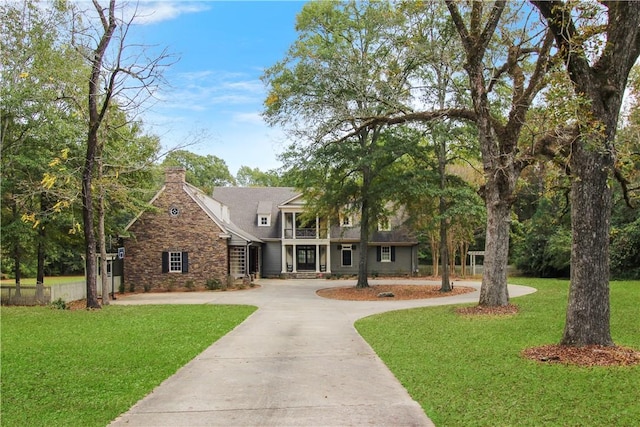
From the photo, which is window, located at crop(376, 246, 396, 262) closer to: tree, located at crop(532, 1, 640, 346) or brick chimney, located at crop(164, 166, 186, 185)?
brick chimney, located at crop(164, 166, 186, 185)

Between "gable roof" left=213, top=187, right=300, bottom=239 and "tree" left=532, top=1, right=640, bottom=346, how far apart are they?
28553 mm

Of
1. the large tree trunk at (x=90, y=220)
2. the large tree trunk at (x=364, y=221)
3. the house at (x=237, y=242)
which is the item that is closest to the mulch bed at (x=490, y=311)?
the large tree trunk at (x=364, y=221)

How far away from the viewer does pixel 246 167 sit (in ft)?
265

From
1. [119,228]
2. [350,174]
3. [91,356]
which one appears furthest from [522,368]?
[119,228]

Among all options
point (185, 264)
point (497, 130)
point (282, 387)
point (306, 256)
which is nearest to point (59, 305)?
point (185, 264)

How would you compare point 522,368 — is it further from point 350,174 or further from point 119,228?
point 119,228

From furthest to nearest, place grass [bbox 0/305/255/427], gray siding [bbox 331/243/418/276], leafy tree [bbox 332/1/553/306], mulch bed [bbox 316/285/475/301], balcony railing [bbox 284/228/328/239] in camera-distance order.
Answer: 1. gray siding [bbox 331/243/418/276]
2. balcony railing [bbox 284/228/328/239]
3. mulch bed [bbox 316/285/475/301]
4. leafy tree [bbox 332/1/553/306]
5. grass [bbox 0/305/255/427]

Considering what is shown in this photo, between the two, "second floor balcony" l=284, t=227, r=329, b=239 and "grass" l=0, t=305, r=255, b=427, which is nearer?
"grass" l=0, t=305, r=255, b=427

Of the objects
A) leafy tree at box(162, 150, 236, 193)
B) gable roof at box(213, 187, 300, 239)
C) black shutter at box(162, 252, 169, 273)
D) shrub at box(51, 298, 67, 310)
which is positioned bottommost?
shrub at box(51, 298, 67, 310)

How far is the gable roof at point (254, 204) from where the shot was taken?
37456 millimetres

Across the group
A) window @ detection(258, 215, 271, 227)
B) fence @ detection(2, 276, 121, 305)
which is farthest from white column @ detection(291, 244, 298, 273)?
fence @ detection(2, 276, 121, 305)

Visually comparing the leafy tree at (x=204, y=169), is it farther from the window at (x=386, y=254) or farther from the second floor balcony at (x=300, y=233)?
the window at (x=386, y=254)

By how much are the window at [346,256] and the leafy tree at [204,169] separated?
23.5m

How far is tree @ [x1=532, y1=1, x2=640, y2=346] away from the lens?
775cm
